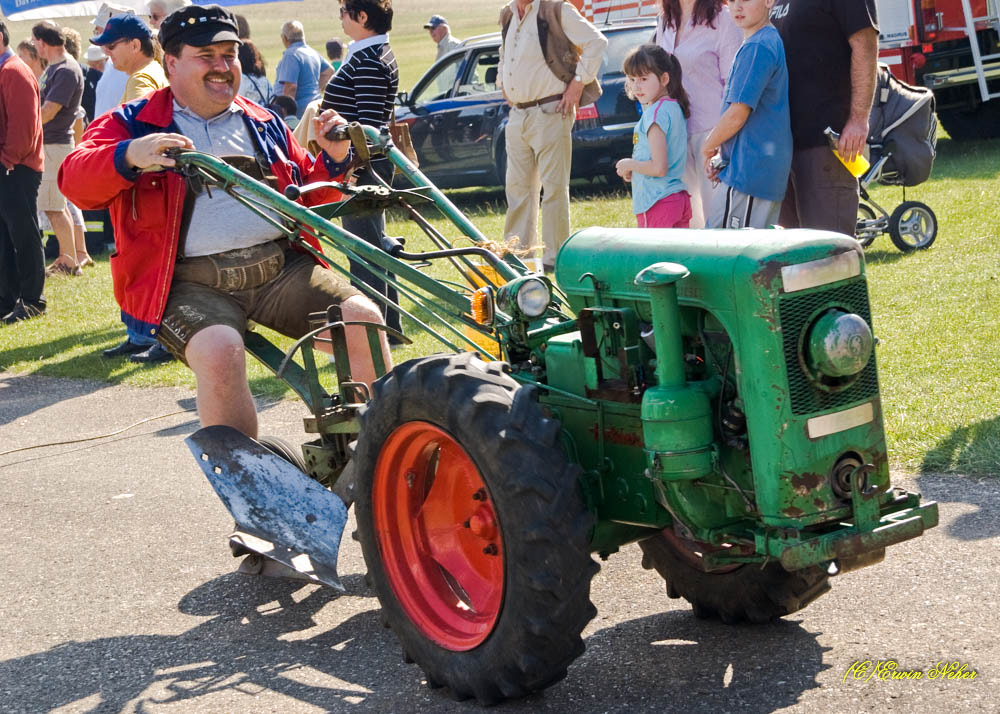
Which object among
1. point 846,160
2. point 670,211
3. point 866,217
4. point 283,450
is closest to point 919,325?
point 670,211

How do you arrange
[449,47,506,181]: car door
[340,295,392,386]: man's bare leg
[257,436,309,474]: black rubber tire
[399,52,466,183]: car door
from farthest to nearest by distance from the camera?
[399,52,466,183]: car door < [449,47,506,181]: car door < [257,436,309,474]: black rubber tire < [340,295,392,386]: man's bare leg

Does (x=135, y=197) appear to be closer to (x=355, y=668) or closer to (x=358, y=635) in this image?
(x=358, y=635)

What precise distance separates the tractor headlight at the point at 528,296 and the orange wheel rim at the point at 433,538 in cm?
45

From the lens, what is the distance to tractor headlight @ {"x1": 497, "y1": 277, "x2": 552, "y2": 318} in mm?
3589

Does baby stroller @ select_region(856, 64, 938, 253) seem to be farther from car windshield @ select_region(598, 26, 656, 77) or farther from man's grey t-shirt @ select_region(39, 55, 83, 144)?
man's grey t-shirt @ select_region(39, 55, 83, 144)

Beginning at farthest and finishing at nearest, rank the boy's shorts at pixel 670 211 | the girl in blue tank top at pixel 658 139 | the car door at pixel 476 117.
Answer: the car door at pixel 476 117 < the boy's shorts at pixel 670 211 < the girl in blue tank top at pixel 658 139

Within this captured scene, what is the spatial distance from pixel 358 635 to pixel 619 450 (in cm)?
115

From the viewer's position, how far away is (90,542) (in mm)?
5102

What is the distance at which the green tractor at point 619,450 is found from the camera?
304 centimetres

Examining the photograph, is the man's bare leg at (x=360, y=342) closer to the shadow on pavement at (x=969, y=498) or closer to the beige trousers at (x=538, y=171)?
the shadow on pavement at (x=969, y=498)

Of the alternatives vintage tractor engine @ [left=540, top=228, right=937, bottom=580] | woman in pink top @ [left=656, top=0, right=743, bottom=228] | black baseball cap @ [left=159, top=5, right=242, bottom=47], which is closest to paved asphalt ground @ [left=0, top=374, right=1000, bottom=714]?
vintage tractor engine @ [left=540, top=228, right=937, bottom=580]

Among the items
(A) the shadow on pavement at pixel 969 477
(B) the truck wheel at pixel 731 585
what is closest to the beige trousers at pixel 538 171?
(A) the shadow on pavement at pixel 969 477

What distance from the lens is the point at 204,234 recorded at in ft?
15.1
